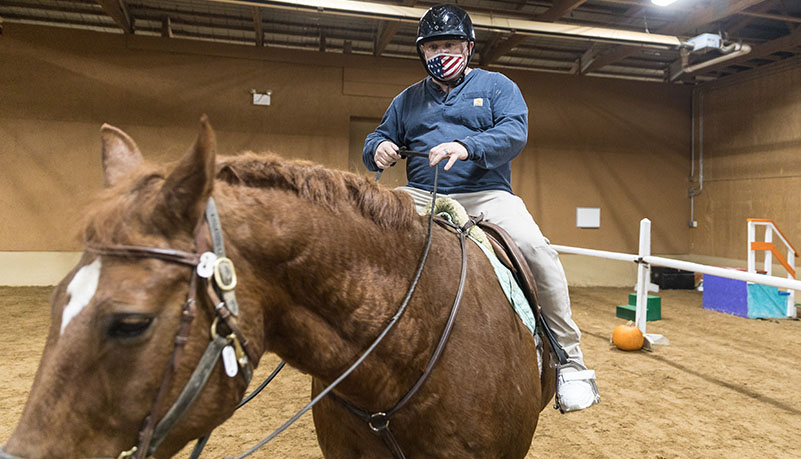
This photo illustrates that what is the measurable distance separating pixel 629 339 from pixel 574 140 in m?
5.93

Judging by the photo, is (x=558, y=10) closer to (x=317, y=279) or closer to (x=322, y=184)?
(x=322, y=184)

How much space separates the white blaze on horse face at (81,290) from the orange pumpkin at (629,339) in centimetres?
526

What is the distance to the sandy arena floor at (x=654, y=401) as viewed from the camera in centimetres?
299

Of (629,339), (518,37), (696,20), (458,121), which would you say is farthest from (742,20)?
(458,121)

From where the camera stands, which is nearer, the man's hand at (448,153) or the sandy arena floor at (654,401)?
the man's hand at (448,153)

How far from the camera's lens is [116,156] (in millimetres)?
1133

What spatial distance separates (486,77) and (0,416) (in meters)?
3.73

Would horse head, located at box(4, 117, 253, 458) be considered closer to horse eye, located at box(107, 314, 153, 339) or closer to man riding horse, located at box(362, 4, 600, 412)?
horse eye, located at box(107, 314, 153, 339)

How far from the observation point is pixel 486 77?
197cm

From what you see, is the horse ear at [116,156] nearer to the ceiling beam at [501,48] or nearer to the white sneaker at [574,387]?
the white sneaker at [574,387]

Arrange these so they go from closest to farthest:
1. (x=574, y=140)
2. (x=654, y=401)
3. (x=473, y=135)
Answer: (x=473, y=135)
(x=654, y=401)
(x=574, y=140)

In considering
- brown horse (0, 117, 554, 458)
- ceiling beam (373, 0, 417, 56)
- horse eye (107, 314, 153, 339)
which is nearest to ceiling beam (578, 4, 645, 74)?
ceiling beam (373, 0, 417, 56)

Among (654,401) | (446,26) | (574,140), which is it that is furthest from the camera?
(574,140)

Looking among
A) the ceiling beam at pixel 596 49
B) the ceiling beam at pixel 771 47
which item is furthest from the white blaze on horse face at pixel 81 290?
the ceiling beam at pixel 771 47
